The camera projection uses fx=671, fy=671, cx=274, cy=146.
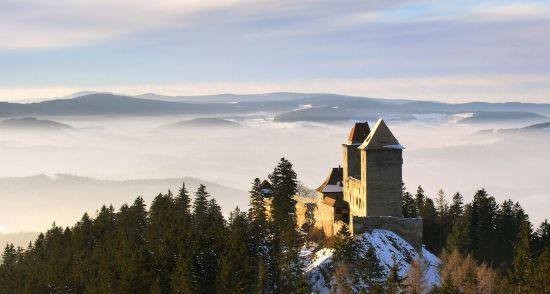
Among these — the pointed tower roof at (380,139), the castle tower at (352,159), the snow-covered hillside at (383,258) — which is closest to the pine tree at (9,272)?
the snow-covered hillside at (383,258)

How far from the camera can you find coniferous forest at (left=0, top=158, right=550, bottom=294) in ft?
205

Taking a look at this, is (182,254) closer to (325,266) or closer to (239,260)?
(239,260)

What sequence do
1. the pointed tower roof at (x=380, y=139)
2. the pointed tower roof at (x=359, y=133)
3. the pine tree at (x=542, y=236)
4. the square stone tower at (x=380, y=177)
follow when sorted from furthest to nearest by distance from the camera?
1. the pointed tower roof at (x=359, y=133)
2. the pine tree at (x=542, y=236)
3. the pointed tower roof at (x=380, y=139)
4. the square stone tower at (x=380, y=177)

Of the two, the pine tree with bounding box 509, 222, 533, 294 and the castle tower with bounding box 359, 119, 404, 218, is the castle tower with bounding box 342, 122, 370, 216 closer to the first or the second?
the castle tower with bounding box 359, 119, 404, 218

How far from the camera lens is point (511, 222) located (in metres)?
94.7

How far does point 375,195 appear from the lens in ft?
273

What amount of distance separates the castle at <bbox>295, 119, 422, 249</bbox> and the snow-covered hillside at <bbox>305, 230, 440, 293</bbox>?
1412 mm

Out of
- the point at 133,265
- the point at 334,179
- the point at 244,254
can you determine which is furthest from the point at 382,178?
the point at 133,265

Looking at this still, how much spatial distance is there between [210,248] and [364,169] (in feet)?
82.7

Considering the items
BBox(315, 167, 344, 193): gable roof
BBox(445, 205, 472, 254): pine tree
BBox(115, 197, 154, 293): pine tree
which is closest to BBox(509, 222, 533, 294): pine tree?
BBox(445, 205, 472, 254): pine tree

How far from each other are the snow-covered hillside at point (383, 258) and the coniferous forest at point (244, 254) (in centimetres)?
198

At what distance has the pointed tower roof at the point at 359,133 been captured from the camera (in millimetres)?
91812

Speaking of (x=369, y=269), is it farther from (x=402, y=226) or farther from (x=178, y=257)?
(x=178, y=257)

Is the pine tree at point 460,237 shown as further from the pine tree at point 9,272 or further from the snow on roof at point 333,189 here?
the pine tree at point 9,272
